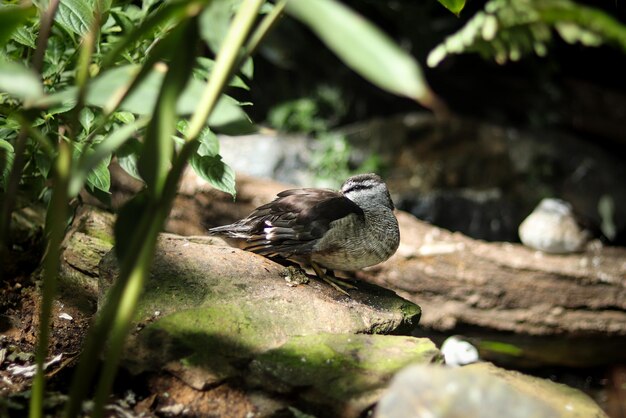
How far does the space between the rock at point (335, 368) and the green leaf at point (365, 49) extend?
122 cm

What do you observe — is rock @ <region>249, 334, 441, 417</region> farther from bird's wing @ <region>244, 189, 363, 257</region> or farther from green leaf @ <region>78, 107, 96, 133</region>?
green leaf @ <region>78, 107, 96, 133</region>

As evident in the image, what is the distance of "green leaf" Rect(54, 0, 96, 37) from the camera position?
2414 millimetres

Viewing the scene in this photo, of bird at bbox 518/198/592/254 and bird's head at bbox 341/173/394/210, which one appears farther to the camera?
bird at bbox 518/198/592/254

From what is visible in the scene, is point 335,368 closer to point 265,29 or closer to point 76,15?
point 265,29

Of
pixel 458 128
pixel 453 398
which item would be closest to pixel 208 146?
pixel 453 398

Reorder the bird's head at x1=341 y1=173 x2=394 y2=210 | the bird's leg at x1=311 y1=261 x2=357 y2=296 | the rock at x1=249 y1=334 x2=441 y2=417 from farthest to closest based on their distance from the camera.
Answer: the bird's head at x1=341 y1=173 x2=394 y2=210, the bird's leg at x1=311 y1=261 x2=357 y2=296, the rock at x1=249 y1=334 x2=441 y2=417

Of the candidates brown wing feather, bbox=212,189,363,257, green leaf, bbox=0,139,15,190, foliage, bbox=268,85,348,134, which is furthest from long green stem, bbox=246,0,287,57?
foliage, bbox=268,85,348,134

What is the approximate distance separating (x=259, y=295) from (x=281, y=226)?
48 centimetres

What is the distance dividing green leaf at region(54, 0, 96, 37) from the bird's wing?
111 centimetres

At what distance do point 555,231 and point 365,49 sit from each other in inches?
189

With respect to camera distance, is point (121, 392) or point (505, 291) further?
point (505, 291)

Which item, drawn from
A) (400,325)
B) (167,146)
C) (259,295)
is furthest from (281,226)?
(167,146)

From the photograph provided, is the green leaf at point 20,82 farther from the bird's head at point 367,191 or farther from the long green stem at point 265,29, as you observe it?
the bird's head at point 367,191

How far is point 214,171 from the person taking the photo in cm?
266
